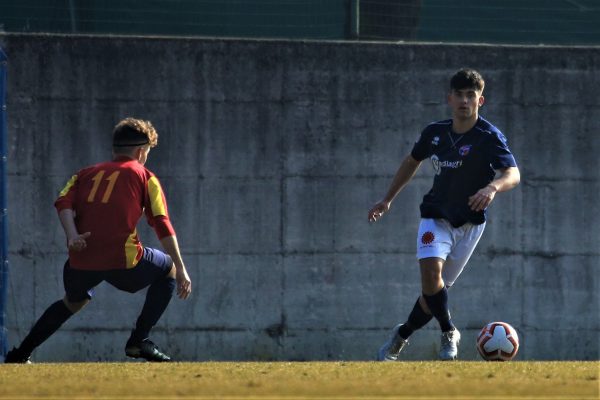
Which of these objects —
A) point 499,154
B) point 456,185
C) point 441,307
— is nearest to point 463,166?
point 456,185

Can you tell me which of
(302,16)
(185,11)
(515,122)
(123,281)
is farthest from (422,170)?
(123,281)

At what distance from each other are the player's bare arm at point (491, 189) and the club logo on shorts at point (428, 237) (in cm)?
54

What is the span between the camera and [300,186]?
464 inches

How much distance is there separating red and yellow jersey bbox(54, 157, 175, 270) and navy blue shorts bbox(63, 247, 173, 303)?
0.05 metres

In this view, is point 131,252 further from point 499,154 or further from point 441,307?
point 499,154

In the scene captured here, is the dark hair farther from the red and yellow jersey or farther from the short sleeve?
the red and yellow jersey

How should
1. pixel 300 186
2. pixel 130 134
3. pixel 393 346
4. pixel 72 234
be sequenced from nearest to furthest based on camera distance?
pixel 72 234
pixel 130 134
pixel 393 346
pixel 300 186

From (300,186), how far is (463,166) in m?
3.03

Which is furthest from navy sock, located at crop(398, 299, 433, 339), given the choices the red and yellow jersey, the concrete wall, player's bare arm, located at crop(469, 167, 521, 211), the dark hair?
the concrete wall

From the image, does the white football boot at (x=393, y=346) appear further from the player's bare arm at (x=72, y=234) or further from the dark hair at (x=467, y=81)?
the player's bare arm at (x=72, y=234)

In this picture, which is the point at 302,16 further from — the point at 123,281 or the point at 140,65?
the point at 123,281

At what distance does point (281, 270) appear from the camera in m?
11.8

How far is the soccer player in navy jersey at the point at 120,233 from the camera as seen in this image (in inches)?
329

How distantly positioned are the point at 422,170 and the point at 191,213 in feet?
6.45
